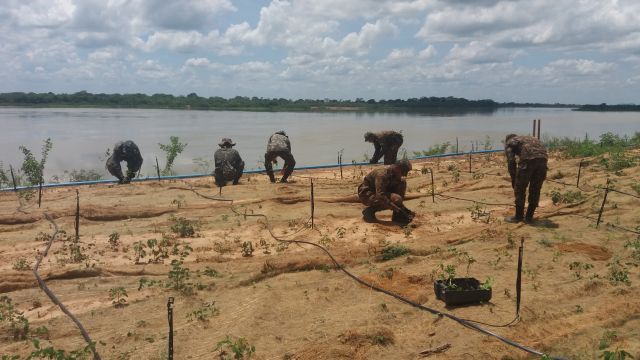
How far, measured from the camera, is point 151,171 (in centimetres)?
2188

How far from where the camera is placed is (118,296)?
20.5 ft

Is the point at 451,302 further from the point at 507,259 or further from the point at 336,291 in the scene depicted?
the point at 507,259

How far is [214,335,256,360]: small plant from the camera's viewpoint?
4.80 m

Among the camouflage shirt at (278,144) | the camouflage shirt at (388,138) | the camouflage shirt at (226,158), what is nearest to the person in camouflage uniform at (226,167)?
the camouflage shirt at (226,158)

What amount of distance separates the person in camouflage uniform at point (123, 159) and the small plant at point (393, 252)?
10645mm

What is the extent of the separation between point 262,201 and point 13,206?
230 inches

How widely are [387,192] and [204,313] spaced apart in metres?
5.14

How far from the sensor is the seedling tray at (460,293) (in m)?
5.82

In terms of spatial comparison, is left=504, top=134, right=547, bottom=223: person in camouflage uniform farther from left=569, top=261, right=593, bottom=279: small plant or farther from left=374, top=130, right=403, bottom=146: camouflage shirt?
left=374, top=130, right=403, bottom=146: camouflage shirt

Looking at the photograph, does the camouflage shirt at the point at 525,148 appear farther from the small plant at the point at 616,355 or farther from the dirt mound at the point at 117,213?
the dirt mound at the point at 117,213

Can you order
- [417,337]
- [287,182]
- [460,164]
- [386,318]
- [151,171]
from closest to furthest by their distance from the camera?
[417,337], [386,318], [287,182], [460,164], [151,171]

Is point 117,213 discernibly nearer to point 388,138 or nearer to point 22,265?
point 22,265

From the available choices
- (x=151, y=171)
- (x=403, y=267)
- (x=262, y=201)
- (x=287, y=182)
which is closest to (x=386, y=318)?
(x=403, y=267)

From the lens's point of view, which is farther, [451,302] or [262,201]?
[262,201]
